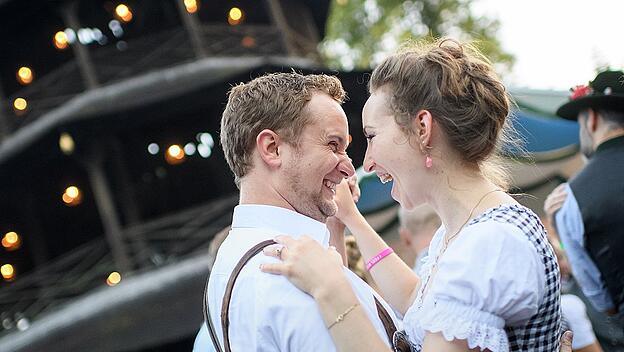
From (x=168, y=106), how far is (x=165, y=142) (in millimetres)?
1552

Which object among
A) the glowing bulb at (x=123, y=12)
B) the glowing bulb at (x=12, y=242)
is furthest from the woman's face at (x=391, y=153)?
the glowing bulb at (x=12, y=242)

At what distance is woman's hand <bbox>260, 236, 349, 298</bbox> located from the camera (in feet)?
7.48

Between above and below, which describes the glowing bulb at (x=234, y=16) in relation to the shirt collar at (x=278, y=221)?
above

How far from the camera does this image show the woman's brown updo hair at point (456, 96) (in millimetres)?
2408

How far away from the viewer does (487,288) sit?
6.86 ft

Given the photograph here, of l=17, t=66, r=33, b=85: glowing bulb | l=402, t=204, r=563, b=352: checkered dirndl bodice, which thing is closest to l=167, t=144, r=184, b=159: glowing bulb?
l=17, t=66, r=33, b=85: glowing bulb

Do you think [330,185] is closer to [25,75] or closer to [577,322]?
[577,322]

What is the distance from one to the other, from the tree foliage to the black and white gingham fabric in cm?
2423

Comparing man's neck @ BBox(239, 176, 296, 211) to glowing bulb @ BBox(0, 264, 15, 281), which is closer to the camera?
man's neck @ BBox(239, 176, 296, 211)

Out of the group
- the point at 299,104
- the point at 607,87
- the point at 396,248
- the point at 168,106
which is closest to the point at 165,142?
the point at 168,106

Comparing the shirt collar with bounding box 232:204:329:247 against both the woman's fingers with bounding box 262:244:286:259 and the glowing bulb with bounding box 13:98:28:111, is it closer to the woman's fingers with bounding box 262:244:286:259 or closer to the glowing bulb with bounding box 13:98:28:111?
the woman's fingers with bounding box 262:244:286:259

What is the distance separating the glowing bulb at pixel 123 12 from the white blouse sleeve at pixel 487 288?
14816 millimetres

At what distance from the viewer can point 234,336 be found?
236 centimetres

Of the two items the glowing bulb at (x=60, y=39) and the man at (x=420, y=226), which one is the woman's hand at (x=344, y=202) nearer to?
the man at (x=420, y=226)
